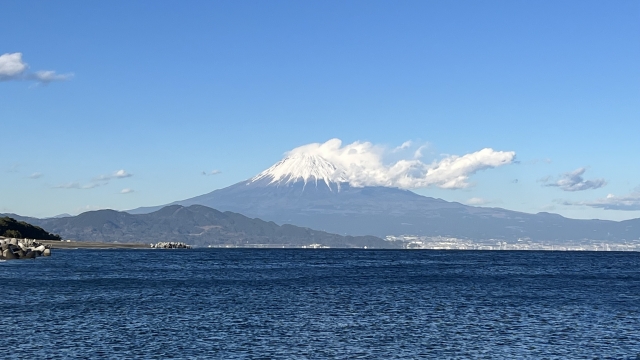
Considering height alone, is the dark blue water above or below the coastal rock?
below

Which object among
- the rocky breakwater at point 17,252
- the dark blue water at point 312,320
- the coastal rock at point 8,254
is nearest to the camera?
the dark blue water at point 312,320

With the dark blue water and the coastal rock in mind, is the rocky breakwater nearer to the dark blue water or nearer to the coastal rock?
the coastal rock

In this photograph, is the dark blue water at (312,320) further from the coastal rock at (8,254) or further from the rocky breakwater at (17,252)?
the rocky breakwater at (17,252)

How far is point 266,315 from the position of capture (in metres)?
66.2

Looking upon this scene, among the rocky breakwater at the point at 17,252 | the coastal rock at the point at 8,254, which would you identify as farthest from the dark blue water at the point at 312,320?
the rocky breakwater at the point at 17,252

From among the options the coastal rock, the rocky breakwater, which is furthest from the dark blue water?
the rocky breakwater

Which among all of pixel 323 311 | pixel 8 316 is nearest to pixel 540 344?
pixel 323 311

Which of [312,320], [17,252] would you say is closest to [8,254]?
[17,252]

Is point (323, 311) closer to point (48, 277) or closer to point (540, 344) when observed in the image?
point (540, 344)

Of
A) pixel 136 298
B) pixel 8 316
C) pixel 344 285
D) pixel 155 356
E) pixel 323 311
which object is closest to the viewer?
pixel 155 356

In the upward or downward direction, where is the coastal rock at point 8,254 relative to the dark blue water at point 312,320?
upward

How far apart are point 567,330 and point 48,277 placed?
72.1m

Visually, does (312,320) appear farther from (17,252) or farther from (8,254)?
(17,252)

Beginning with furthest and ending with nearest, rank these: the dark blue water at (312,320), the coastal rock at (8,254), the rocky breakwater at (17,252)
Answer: the rocky breakwater at (17,252) < the coastal rock at (8,254) < the dark blue water at (312,320)
